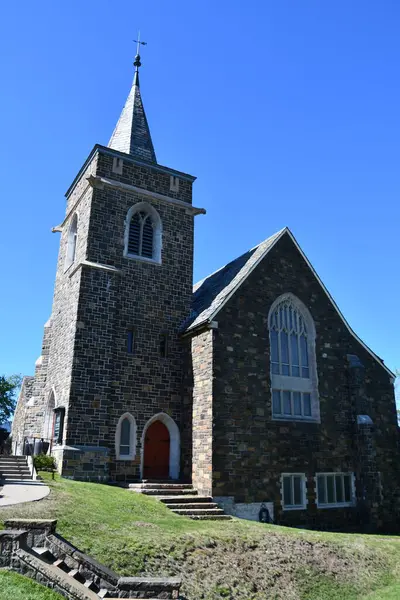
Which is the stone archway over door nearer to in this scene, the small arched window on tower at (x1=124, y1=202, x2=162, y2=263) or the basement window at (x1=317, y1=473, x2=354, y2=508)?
the basement window at (x1=317, y1=473, x2=354, y2=508)

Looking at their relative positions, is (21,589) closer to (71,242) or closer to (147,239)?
(147,239)

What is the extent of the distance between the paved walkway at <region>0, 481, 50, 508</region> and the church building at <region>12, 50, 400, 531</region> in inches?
99.1

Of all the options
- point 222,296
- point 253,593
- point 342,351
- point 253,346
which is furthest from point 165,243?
point 253,593

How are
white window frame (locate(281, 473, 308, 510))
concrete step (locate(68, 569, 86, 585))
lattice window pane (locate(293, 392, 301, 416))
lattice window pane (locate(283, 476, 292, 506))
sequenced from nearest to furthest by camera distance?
concrete step (locate(68, 569, 86, 585)), white window frame (locate(281, 473, 308, 510)), lattice window pane (locate(283, 476, 292, 506)), lattice window pane (locate(293, 392, 301, 416))

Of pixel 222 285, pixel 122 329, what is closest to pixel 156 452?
pixel 122 329

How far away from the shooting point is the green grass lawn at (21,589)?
6.84 metres

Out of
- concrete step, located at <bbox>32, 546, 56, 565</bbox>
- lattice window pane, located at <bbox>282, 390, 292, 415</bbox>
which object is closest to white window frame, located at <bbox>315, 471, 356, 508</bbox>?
lattice window pane, located at <bbox>282, 390, 292, 415</bbox>

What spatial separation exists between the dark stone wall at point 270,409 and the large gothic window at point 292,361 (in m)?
0.33

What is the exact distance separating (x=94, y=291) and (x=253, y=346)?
6359mm

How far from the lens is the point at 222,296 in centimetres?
1988

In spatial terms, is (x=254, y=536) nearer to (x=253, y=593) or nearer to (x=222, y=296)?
(x=253, y=593)

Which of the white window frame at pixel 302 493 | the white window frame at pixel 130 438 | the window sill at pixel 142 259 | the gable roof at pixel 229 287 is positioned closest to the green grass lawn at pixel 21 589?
the white window frame at pixel 130 438

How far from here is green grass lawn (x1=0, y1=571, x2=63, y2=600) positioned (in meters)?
6.84

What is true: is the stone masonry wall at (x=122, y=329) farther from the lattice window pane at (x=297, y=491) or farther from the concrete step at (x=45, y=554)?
the concrete step at (x=45, y=554)
